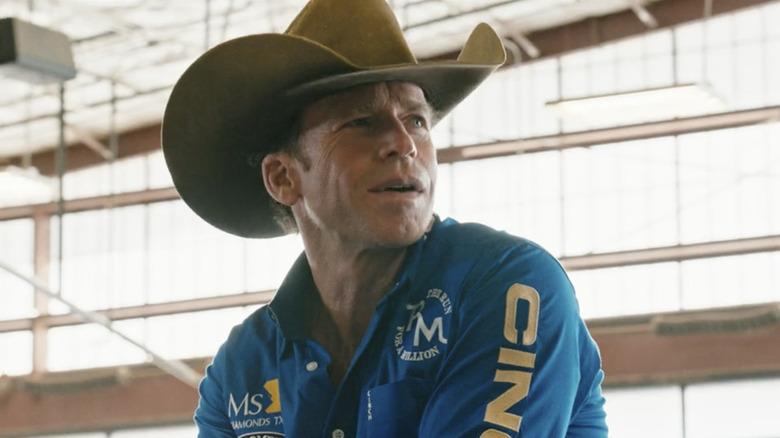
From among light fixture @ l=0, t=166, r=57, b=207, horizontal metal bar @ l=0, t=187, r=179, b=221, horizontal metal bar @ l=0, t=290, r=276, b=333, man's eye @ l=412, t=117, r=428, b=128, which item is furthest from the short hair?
horizontal metal bar @ l=0, t=187, r=179, b=221

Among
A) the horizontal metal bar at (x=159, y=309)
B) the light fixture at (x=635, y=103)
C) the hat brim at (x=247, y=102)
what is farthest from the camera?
the horizontal metal bar at (x=159, y=309)

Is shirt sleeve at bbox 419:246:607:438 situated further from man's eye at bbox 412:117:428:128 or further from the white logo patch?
man's eye at bbox 412:117:428:128

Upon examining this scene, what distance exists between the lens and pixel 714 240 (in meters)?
15.6

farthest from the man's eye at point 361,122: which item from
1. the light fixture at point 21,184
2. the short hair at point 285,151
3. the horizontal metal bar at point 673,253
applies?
the horizontal metal bar at point 673,253

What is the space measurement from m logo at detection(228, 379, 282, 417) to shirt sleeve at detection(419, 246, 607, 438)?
1.16 feet

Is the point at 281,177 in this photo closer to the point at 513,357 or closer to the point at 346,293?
the point at 346,293

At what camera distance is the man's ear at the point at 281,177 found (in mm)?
2572

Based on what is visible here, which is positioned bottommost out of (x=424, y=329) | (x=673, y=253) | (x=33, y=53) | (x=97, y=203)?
(x=424, y=329)

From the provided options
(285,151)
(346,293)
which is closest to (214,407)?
(346,293)

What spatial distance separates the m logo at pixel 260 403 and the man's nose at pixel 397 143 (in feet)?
1.41

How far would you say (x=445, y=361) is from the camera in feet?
7.23

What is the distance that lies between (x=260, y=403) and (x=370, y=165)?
44 cm

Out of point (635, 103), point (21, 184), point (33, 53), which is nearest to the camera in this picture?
point (33, 53)

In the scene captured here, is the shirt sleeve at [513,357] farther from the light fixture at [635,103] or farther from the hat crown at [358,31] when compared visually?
the light fixture at [635,103]
